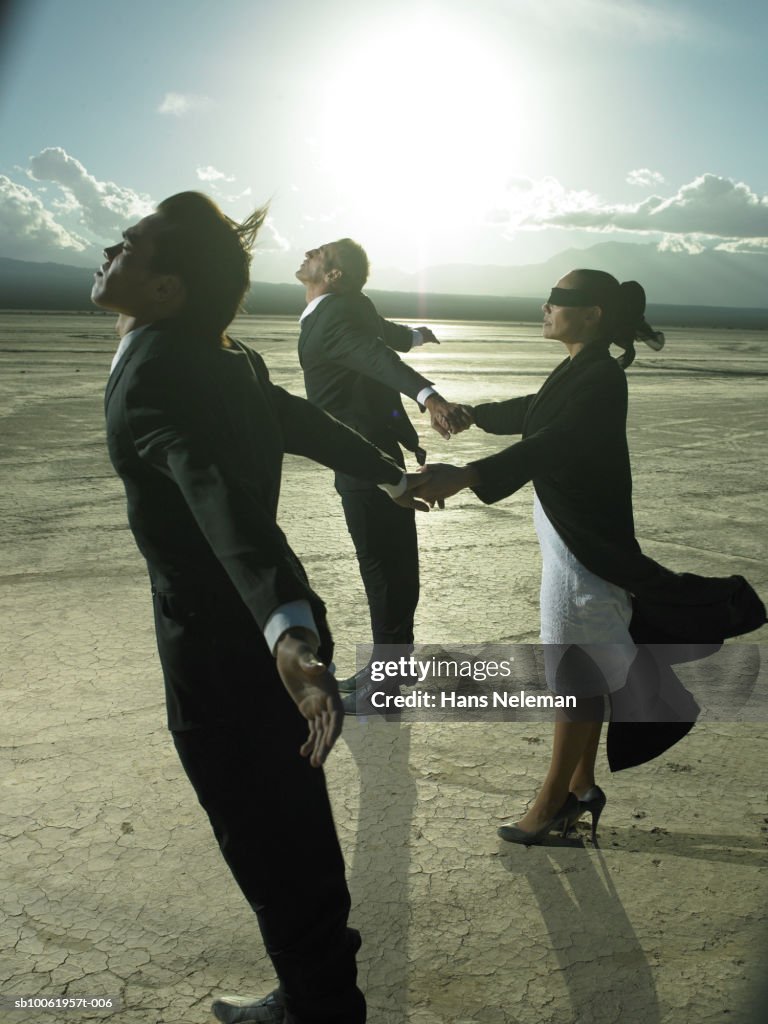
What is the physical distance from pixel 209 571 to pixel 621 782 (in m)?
2.18

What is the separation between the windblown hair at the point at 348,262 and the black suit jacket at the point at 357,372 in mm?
66

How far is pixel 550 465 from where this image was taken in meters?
2.79

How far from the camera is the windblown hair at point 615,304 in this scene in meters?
2.89

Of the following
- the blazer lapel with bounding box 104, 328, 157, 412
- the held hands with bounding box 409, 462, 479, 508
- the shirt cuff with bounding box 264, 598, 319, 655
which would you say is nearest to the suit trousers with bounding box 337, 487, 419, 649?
the held hands with bounding box 409, 462, 479, 508

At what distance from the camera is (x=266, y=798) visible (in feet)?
6.04

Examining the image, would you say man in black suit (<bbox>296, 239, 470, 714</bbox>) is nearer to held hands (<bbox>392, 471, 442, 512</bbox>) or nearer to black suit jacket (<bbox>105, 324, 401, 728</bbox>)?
held hands (<bbox>392, 471, 442, 512</bbox>)

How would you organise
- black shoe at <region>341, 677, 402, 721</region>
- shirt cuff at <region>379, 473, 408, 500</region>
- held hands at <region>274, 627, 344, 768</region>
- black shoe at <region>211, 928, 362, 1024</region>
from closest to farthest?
held hands at <region>274, 627, 344, 768</region>, black shoe at <region>211, 928, 362, 1024</region>, shirt cuff at <region>379, 473, 408, 500</region>, black shoe at <region>341, 677, 402, 721</region>

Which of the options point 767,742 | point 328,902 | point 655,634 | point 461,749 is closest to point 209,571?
point 328,902

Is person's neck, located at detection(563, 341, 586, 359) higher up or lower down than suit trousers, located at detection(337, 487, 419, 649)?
higher up

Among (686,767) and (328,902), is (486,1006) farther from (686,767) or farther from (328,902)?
(686,767)

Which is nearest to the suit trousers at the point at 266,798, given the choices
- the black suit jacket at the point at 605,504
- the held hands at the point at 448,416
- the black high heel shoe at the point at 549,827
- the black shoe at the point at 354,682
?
the black high heel shoe at the point at 549,827

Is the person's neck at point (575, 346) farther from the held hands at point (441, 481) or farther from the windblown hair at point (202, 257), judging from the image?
the windblown hair at point (202, 257)

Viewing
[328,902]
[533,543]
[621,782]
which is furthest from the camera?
[533,543]

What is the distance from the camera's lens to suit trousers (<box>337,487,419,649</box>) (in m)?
4.04
